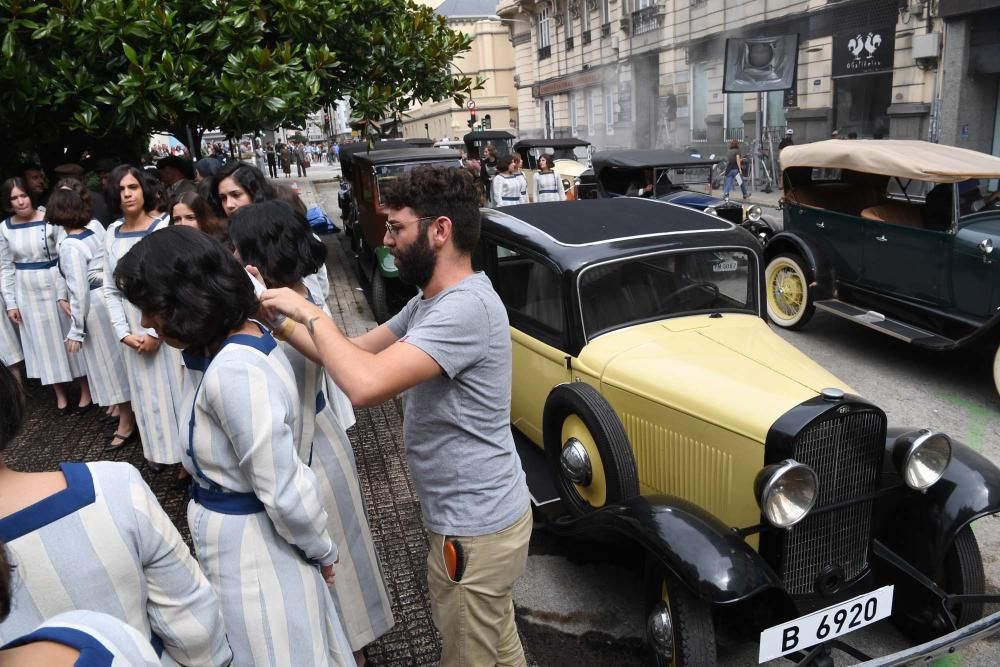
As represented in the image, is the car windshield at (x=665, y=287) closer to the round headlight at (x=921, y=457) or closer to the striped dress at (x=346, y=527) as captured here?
the round headlight at (x=921, y=457)

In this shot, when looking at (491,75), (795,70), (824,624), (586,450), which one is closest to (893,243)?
(586,450)

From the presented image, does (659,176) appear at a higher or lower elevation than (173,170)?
lower

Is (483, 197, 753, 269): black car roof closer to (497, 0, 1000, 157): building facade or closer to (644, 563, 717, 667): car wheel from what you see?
(644, 563, 717, 667): car wheel

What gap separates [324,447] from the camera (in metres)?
2.61

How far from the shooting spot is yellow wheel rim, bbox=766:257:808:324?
7.64 m

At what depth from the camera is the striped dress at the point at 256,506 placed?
6.12 ft

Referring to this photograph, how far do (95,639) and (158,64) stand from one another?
6456 millimetres

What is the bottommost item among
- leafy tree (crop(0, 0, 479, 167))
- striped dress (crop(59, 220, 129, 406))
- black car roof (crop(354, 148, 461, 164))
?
striped dress (crop(59, 220, 129, 406))

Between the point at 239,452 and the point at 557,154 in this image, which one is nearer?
the point at 239,452

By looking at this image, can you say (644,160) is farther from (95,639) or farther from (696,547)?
(95,639)

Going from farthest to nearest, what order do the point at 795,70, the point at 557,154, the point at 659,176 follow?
1. the point at 795,70
2. the point at 557,154
3. the point at 659,176

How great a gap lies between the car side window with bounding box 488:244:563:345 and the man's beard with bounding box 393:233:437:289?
5.77 feet

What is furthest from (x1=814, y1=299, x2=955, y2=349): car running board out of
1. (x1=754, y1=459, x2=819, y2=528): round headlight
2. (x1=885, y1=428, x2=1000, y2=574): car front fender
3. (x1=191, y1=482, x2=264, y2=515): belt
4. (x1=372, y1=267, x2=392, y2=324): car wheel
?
(x1=191, y1=482, x2=264, y2=515): belt

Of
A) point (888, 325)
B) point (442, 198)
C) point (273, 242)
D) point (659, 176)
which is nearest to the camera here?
point (442, 198)
